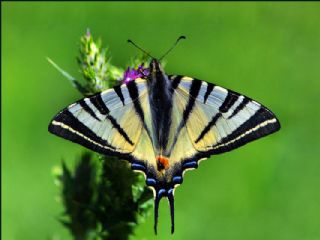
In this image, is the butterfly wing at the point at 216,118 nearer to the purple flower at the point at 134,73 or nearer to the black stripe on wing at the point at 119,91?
the purple flower at the point at 134,73

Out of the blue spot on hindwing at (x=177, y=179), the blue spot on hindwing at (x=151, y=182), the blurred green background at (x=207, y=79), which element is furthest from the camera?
the blurred green background at (x=207, y=79)

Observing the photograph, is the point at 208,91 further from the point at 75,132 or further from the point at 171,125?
the point at 75,132

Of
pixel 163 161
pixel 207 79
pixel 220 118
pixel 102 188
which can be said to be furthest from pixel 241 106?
pixel 207 79

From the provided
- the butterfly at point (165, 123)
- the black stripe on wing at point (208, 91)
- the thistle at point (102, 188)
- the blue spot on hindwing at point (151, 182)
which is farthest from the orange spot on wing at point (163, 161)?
the black stripe on wing at point (208, 91)

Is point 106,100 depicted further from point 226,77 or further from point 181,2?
point 181,2

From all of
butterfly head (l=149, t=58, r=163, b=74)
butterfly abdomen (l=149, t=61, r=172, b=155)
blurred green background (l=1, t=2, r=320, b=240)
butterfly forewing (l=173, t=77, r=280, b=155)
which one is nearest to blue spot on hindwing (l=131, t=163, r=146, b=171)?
butterfly abdomen (l=149, t=61, r=172, b=155)

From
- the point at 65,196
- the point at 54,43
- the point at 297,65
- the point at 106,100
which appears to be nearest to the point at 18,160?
the point at 54,43

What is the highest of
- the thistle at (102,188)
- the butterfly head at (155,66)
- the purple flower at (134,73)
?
the butterfly head at (155,66)
